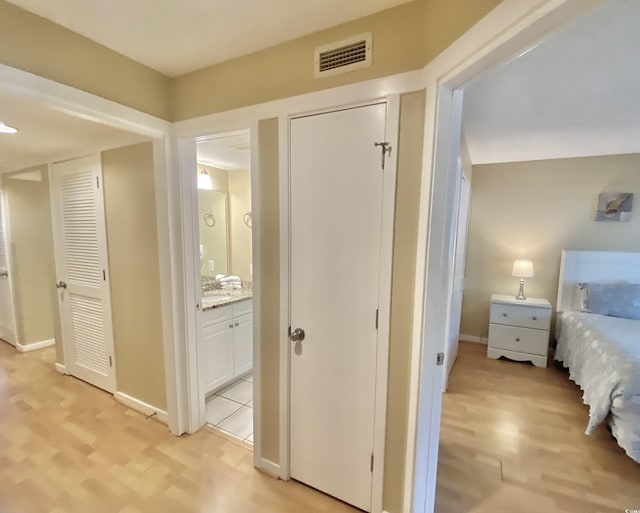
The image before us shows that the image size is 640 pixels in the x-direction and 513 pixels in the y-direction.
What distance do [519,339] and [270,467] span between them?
3071mm

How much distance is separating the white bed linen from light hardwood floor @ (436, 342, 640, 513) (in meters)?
0.15

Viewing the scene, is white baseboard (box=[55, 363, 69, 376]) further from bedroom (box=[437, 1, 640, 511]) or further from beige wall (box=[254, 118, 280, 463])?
bedroom (box=[437, 1, 640, 511])

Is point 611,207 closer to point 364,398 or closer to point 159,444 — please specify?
point 364,398

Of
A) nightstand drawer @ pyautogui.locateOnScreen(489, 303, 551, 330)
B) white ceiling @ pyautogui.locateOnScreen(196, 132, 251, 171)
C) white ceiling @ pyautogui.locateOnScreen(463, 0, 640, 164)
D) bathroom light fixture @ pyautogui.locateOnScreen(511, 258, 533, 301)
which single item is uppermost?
white ceiling @ pyautogui.locateOnScreen(463, 0, 640, 164)

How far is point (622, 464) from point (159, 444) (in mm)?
3060

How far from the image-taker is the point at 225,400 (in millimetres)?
2549

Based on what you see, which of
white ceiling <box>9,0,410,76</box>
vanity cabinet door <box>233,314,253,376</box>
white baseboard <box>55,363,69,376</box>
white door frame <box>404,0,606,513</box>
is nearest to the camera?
white door frame <box>404,0,606,513</box>

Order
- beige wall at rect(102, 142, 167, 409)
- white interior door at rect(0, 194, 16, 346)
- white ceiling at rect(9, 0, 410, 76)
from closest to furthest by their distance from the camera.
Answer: white ceiling at rect(9, 0, 410, 76)
beige wall at rect(102, 142, 167, 409)
white interior door at rect(0, 194, 16, 346)

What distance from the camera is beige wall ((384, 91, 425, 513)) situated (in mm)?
1238

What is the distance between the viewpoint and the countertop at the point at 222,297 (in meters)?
2.38

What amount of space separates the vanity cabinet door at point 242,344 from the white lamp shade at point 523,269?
3.12 metres

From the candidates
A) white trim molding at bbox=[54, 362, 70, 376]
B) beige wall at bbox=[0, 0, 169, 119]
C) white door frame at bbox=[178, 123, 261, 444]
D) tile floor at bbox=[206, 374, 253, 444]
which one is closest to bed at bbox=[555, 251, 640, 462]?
white door frame at bbox=[178, 123, 261, 444]

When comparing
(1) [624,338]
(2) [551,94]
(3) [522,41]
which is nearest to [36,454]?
(3) [522,41]

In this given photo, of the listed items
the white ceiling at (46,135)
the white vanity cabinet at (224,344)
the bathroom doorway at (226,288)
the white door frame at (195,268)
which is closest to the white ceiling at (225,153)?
the bathroom doorway at (226,288)
